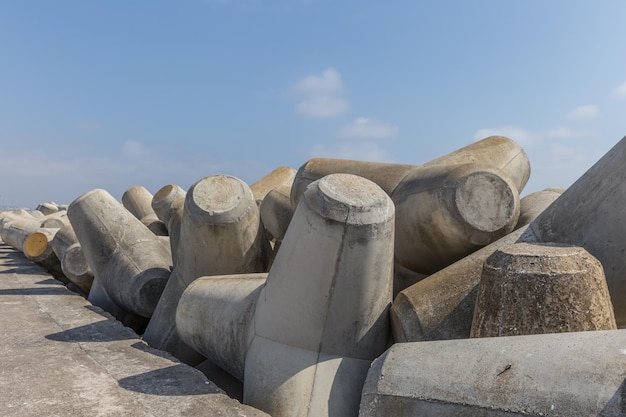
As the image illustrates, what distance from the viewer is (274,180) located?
21.5 ft

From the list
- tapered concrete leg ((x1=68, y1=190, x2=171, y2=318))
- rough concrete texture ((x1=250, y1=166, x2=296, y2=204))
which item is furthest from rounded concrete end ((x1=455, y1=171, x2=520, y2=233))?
rough concrete texture ((x1=250, y1=166, x2=296, y2=204))

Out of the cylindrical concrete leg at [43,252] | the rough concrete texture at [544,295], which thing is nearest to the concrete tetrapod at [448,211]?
the rough concrete texture at [544,295]

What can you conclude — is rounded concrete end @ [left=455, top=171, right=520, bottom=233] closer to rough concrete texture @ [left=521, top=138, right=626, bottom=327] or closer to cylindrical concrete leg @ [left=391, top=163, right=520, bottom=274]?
cylindrical concrete leg @ [left=391, top=163, right=520, bottom=274]

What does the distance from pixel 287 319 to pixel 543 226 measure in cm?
148

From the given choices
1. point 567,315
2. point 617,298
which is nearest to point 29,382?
point 567,315

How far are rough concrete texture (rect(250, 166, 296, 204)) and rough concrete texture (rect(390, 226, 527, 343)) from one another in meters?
3.74

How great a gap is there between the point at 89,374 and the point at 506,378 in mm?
2356

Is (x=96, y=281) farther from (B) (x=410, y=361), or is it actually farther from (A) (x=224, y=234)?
(B) (x=410, y=361)

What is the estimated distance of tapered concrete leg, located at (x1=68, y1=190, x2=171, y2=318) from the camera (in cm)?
471

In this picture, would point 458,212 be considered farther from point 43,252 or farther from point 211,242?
point 43,252

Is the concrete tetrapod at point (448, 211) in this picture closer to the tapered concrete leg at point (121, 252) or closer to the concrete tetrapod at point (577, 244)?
the concrete tetrapod at point (577, 244)

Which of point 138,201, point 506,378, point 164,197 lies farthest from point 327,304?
point 138,201

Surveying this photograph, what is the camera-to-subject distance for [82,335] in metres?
3.90

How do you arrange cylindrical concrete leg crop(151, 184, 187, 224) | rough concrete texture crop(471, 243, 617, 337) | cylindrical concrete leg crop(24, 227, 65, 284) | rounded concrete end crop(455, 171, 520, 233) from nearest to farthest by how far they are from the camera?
1. rough concrete texture crop(471, 243, 617, 337)
2. rounded concrete end crop(455, 171, 520, 233)
3. cylindrical concrete leg crop(151, 184, 187, 224)
4. cylindrical concrete leg crop(24, 227, 65, 284)
